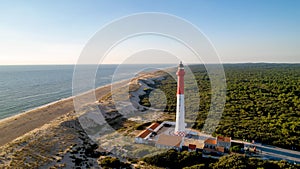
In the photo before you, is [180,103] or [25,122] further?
[25,122]

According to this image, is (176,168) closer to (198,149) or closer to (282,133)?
(198,149)

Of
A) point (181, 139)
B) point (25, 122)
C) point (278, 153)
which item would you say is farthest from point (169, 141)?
point (25, 122)

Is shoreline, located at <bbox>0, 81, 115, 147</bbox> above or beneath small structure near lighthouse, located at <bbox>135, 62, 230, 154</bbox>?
beneath

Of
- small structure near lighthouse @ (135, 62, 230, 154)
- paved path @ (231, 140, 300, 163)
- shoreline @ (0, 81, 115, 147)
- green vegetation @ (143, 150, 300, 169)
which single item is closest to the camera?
green vegetation @ (143, 150, 300, 169)

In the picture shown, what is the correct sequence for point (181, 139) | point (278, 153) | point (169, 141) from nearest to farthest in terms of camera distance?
point (278, 153) < point (169, 141) < point (181, 139)

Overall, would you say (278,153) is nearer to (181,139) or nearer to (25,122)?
(181,139)

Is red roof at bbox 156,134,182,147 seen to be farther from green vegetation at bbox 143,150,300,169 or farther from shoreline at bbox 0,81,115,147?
shoreline at bbox 0,81,115,147

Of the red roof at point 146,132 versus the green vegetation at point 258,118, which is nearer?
the red roof at point 146,132

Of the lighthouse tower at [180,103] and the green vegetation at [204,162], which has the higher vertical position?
the lighthouse tower at [180,103]

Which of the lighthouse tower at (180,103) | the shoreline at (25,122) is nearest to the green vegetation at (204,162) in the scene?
the lighthouse tower at (180,103)

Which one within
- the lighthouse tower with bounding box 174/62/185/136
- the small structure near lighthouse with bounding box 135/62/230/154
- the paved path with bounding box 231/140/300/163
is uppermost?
the lighthouse tower with bounding box 174/62/185/136

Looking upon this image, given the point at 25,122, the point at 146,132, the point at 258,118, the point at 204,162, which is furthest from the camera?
the point at 25,122

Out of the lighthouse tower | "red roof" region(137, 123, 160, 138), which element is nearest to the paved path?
the lighthouse tower

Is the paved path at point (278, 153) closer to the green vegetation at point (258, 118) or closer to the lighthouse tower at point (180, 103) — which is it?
the green vegetation at point (258, 118)
